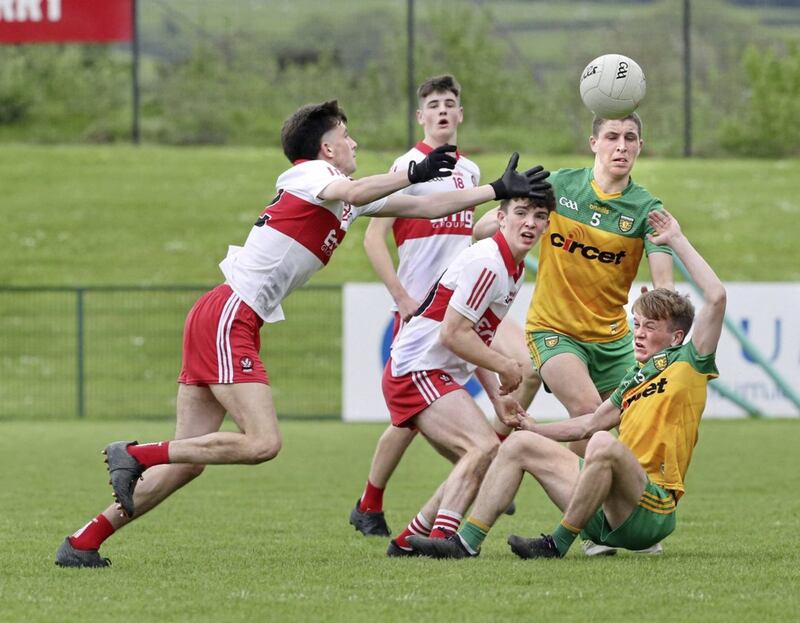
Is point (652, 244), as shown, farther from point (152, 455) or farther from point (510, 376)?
point (152, 455)

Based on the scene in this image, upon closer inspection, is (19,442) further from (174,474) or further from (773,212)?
(773,212)

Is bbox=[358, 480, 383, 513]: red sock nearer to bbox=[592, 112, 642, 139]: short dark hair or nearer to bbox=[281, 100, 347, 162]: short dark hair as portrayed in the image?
bbox=[281, 100, 347, 162]: short dark hair

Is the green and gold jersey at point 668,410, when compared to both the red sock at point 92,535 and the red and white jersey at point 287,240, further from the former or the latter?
the red sock at point 92,535

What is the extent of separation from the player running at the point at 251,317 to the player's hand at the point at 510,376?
811mm

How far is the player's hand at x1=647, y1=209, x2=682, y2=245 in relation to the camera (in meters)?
7.36

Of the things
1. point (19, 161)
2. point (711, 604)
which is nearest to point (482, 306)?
point (711, 604)

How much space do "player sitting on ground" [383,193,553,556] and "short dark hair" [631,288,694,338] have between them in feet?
2.36

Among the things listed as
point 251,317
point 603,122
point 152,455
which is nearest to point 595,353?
point 603,122

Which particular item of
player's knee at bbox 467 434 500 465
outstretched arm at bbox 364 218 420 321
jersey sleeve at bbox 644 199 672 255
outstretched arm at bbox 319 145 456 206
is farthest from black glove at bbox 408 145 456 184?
outstretched arm at bbox 364 218 420 321

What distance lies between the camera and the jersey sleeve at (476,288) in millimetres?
7499

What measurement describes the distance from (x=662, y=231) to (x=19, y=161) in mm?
27196

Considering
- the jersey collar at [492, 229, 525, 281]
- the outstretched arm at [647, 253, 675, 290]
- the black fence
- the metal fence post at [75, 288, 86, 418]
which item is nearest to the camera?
the jersey collar at [492, 229, 525, 281]

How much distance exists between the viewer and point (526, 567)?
7031mm

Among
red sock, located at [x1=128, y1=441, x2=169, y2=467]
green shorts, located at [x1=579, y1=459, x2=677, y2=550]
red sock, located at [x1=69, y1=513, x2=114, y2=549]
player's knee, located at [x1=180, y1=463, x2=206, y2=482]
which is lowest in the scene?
red sock, located at [x1=69, y1=513, x2=114, y2=549]
